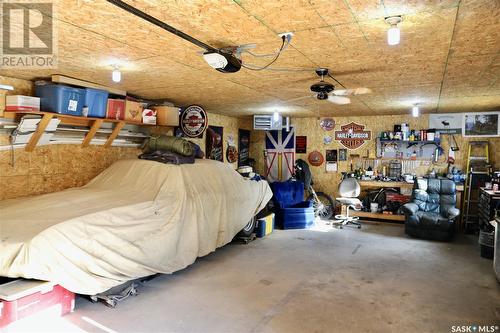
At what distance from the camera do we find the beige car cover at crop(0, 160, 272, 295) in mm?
2781

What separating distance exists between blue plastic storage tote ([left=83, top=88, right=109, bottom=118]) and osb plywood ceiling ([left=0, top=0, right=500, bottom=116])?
0.84 ft

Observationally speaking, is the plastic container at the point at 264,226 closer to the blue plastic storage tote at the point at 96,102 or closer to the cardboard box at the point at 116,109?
the cardboard box at the point at 116,109

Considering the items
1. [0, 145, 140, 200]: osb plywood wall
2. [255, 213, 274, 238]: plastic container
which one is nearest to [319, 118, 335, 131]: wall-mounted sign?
[255, 213, 274, 238]: plastic container

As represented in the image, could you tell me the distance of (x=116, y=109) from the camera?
4641mm

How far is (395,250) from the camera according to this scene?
5.27m

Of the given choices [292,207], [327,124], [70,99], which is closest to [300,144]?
[327,124]

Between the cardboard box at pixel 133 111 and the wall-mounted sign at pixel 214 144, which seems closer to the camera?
the cardboard box at pixel 133 111

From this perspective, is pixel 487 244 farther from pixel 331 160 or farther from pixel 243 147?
pixel 243 147

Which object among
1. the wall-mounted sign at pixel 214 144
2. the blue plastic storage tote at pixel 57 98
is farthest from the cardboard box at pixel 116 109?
the wall-mounted sign at pixel 214 144

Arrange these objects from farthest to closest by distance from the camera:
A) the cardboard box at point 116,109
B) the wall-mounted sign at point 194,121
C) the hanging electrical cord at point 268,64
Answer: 1. the wall-mounted sign at point 194,121
2. the cardboard box at point 116,109
3. the hanging electrical cord at point 268,64

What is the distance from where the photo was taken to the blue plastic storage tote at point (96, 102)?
422 centimetres

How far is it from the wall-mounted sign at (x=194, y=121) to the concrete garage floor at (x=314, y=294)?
2015 millimetres

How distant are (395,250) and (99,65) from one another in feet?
15.6

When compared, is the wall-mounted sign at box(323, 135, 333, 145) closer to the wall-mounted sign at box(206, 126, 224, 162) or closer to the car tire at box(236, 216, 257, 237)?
the wall-mounted sign at box(206, 126, 224, 162)
